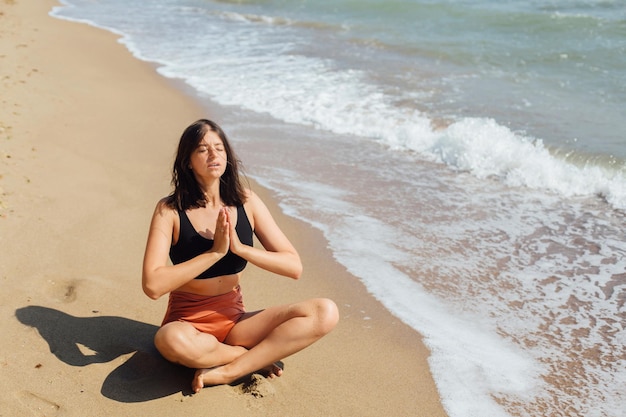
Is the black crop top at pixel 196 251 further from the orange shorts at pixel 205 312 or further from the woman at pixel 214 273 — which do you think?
the orange shorts at pixel 205 312

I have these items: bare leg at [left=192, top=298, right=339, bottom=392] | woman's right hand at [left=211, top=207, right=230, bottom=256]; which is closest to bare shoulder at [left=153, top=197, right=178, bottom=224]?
woman's right hand at [left=211, top=207, right=230, bottom=256]

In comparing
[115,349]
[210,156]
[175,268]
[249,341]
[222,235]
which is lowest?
[115,349]

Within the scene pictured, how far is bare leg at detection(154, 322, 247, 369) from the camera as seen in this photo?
364cm

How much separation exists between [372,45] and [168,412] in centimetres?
1181

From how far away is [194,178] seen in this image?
12.8 feet

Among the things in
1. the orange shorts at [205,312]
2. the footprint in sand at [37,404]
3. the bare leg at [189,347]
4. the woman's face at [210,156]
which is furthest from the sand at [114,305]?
the woman's face at [210,156]

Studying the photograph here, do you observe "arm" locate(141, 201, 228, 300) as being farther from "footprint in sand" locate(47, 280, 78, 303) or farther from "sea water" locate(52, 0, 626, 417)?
"sea water" locate(52, 0, 626, 417)

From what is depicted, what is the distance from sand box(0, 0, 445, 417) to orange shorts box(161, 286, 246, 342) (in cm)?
26

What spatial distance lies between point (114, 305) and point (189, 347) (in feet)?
3.40

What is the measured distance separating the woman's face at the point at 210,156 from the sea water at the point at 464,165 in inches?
63.6

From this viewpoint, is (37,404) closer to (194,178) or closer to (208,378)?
(208,378)

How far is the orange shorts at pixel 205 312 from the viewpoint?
12.6 ft

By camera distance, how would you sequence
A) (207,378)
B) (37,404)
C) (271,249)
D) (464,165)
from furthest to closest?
(464,165) < (271,249) < (207,378) < (37,404)

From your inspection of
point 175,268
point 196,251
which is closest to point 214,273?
point 196,251
